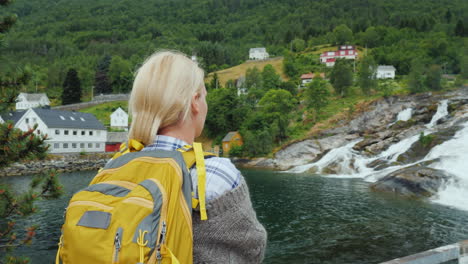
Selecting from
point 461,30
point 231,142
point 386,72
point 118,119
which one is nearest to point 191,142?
point 231,142

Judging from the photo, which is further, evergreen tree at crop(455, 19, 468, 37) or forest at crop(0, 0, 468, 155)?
evergreen tree at crop(455, 19, 468, 37)

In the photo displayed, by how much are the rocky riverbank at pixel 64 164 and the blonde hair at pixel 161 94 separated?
41827 millimetres

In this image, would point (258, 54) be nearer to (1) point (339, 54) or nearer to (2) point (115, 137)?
(1) point (339, 54)

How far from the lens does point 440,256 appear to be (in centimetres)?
365

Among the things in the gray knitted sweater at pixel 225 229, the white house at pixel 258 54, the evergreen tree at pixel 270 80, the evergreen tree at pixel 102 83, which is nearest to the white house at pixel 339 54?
the white house at pixel 258 54

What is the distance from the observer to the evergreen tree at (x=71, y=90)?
267 feet

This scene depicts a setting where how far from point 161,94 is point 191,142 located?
34cm

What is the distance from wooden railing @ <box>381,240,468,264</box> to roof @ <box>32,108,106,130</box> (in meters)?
52.6

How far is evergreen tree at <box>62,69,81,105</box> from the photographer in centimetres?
8131

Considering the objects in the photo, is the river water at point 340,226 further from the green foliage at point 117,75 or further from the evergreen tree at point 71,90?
the green foliage at point 117,75

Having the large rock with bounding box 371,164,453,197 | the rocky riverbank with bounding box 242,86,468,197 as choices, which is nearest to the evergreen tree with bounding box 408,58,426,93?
the rocky riverbank with bounding box 242,86,468,197

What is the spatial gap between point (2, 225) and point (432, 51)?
97.1m

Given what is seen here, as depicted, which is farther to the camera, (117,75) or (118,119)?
(117,75)

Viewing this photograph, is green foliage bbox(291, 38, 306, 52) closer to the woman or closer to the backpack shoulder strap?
the woman
